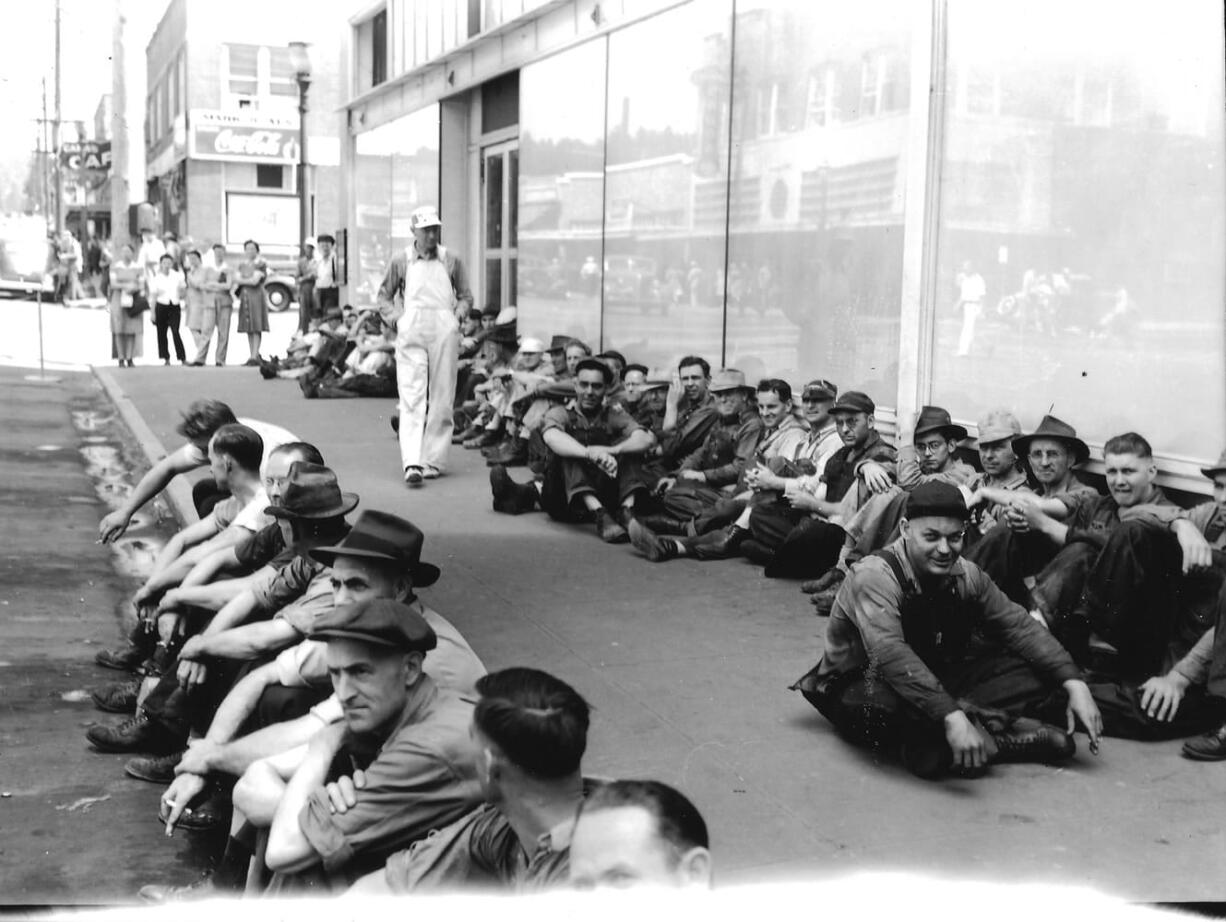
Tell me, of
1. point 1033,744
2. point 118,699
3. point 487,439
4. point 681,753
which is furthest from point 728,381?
point 1033,744

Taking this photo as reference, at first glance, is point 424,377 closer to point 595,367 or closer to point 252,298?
point 595,367

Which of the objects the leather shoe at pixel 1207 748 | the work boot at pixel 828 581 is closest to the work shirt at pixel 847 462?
the work boot at pixel 828 581

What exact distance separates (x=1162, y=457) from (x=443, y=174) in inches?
538

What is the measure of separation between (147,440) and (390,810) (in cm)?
1130

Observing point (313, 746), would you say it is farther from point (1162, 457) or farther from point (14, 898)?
point (1162, 457)

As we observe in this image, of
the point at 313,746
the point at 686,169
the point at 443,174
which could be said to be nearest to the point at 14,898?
the point at 313,746

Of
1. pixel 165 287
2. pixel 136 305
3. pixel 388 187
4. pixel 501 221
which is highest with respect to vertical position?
pixel 388 187

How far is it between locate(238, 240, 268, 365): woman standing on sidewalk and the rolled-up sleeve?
62.3 feet

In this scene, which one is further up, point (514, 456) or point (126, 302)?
point (126, 302)

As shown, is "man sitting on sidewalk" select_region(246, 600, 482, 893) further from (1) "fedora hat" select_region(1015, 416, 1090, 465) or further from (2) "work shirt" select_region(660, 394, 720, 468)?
(2) "work shirt" select_region(660, 394, 720, 468)

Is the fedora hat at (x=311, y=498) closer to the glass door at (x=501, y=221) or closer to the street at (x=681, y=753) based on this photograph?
the street at (x=681, y=753)

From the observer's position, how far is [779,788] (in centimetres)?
527

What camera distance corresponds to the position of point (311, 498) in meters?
5.90

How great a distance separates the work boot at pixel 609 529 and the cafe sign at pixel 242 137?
39.8 metres
